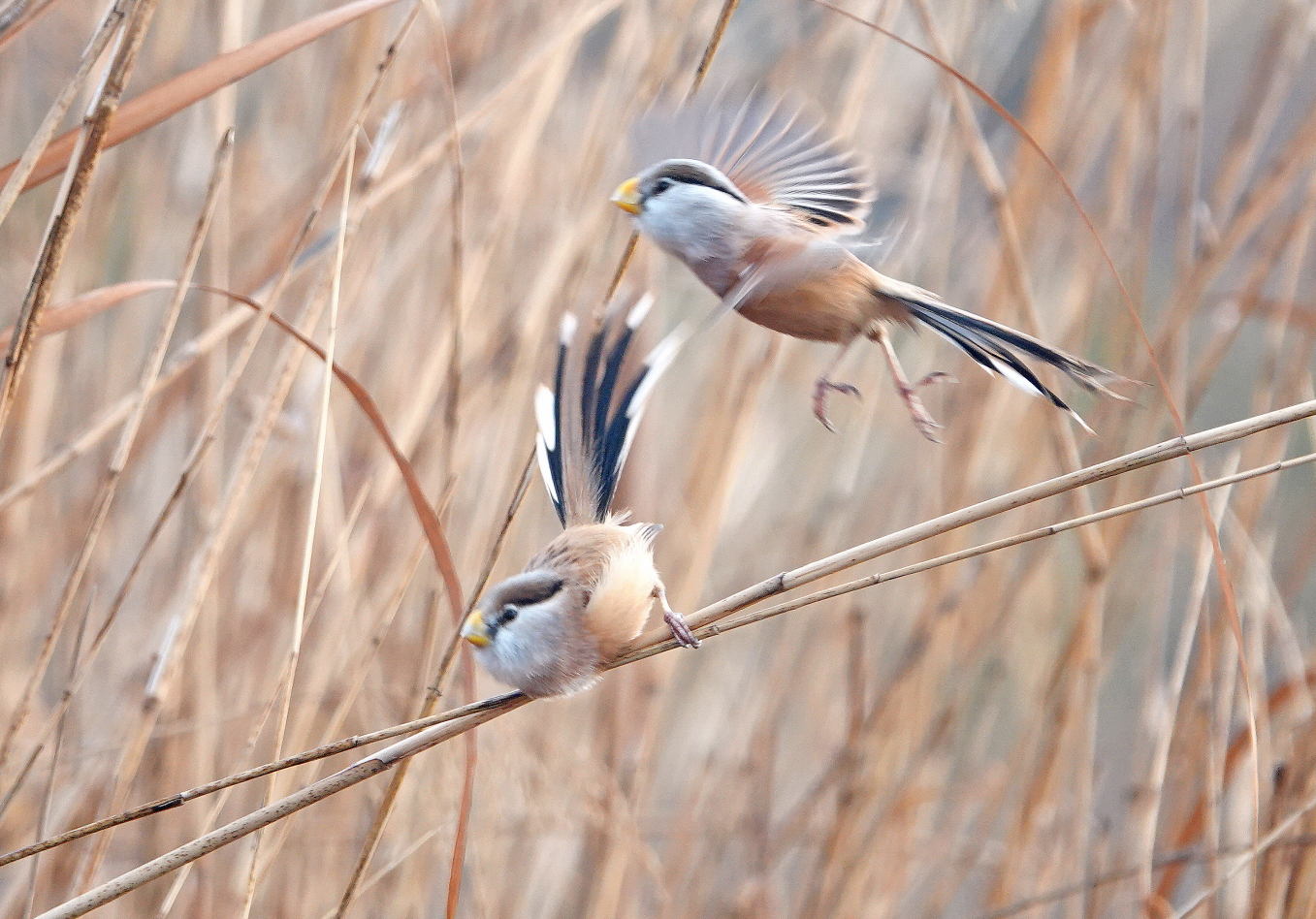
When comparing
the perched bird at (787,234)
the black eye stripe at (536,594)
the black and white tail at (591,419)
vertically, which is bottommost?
the black eye stripe at (536,594)

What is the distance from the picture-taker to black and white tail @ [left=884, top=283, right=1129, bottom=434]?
1.78ft

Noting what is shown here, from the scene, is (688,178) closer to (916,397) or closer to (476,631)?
(916,397)

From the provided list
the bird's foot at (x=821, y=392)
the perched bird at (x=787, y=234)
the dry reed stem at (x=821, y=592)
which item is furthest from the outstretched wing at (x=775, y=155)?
the dry reed stem at (x=821, y=592)

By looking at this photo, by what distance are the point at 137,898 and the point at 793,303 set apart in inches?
42.8

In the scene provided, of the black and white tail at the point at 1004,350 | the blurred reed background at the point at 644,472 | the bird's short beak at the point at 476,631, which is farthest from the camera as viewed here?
the blurred reed background at the point at 644,472

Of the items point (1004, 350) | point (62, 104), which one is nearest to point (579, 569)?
point (1004, 350)

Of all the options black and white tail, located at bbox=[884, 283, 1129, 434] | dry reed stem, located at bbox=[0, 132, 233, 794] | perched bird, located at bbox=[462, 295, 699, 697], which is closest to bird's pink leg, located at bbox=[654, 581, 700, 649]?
perched bird, located at bbox=[462, 295, 699, 697]

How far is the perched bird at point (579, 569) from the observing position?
634mm

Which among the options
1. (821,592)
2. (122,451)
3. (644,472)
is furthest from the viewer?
(644,472)

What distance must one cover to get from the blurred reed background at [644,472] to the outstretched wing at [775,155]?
211 millimetres

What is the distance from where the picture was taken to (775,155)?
0.75 meters

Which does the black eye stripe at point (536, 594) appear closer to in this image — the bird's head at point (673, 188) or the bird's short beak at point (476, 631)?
the bird's short beak at point (476, 631)

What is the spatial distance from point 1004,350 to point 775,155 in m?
0.24

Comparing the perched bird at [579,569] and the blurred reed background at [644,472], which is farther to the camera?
the blurred reed background at [644,472]
